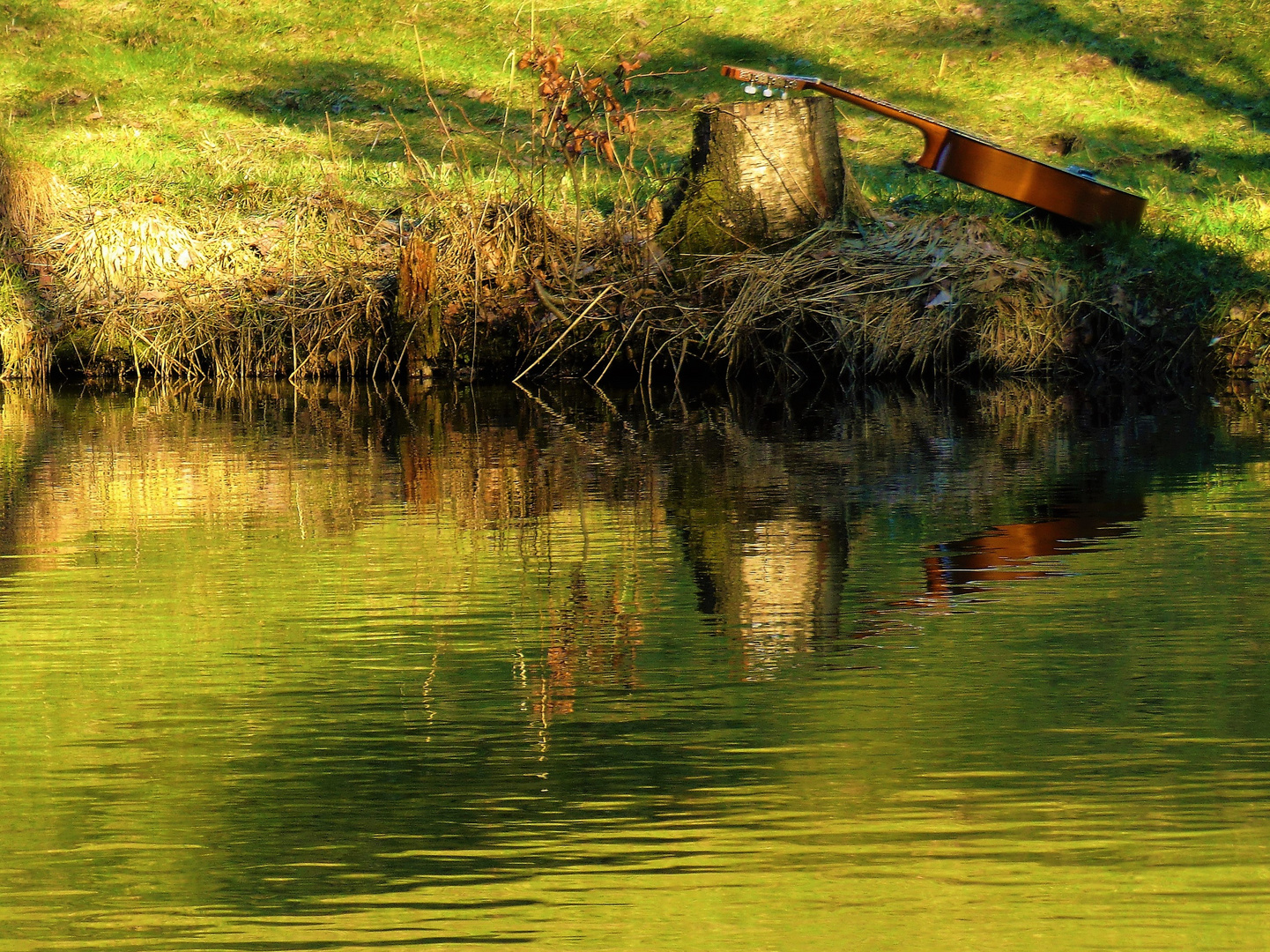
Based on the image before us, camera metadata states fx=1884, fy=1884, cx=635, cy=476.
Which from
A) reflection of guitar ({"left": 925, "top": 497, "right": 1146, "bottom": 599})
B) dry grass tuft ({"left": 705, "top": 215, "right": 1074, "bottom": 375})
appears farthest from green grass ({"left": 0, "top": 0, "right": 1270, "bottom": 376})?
reflection of guitar ({"left": 925, "top": 497, "right": 1146, "bottom": 599})

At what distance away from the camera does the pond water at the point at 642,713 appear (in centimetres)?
301

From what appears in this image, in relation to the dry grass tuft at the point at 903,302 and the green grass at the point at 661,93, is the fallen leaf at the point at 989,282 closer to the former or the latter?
the dry grass tuft at the point at 903,302

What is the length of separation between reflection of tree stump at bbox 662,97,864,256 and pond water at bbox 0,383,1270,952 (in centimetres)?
617

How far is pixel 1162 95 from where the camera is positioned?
1892cm

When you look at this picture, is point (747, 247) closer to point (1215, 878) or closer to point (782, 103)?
point (782, 103)

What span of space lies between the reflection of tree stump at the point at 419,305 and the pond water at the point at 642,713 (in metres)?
6.10

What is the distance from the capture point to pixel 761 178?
14.3 meters

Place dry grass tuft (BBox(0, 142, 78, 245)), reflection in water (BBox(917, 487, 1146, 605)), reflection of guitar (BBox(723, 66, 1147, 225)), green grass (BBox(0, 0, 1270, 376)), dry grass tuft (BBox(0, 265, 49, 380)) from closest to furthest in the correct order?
reflection in water (BBox(917, 487, 1146, 605))
reflection of guitar (BBox(723, 66, 1147, 225))
dry grass tuft (BBox(0, 265, 49, 380))
green grass (BBox(0, 0, 1270, 376))
dry grass tuft (BBox(0, 142, 78, 245))

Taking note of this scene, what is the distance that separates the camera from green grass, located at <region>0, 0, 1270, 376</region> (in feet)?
50.6

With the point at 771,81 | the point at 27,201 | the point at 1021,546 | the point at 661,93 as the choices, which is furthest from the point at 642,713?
the point at 661,93

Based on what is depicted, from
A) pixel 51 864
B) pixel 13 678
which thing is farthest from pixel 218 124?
pixel 51 864

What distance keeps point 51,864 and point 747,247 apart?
1143 centimetres

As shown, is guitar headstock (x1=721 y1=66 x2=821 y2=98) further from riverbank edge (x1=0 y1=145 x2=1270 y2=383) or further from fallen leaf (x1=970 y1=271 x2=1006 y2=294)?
fallen leaf (x1=970 y1=271 x2=1006 y2=294)

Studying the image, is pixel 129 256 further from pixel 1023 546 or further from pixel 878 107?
pixel 1023 546
